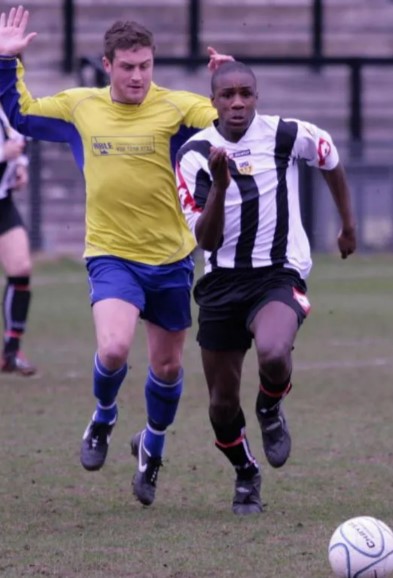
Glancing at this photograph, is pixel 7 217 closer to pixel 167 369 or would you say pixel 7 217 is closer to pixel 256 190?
pixel 167 369

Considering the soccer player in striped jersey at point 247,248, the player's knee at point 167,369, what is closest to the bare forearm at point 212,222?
the soccer player in striped jersey at point 247,248

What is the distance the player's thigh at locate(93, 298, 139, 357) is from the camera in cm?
600

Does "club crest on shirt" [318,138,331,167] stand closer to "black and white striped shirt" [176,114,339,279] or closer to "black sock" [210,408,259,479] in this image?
"black and white striped shirt" [176,114,339,279]

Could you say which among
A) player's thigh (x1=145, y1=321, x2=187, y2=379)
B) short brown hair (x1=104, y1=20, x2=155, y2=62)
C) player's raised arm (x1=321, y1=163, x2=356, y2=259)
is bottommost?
player's thigh (x1=145, y1=321, x2=187, y2=379)

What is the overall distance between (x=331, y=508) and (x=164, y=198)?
152 cm

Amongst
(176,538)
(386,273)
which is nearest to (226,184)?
(176,538)

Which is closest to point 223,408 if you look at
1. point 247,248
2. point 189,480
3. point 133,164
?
point 247,248

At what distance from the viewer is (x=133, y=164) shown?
623cm

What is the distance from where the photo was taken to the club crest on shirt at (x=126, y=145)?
624 cm

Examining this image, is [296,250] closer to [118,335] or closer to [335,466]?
[118,335]

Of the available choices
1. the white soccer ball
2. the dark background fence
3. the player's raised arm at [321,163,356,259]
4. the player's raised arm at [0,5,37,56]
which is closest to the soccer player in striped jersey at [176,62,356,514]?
the player's raised arm at [321,163,356,259]

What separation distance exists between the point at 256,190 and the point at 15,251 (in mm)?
4744

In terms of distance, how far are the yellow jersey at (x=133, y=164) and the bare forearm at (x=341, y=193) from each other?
0.57m

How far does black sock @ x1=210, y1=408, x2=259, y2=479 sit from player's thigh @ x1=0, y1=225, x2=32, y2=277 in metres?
4.60
